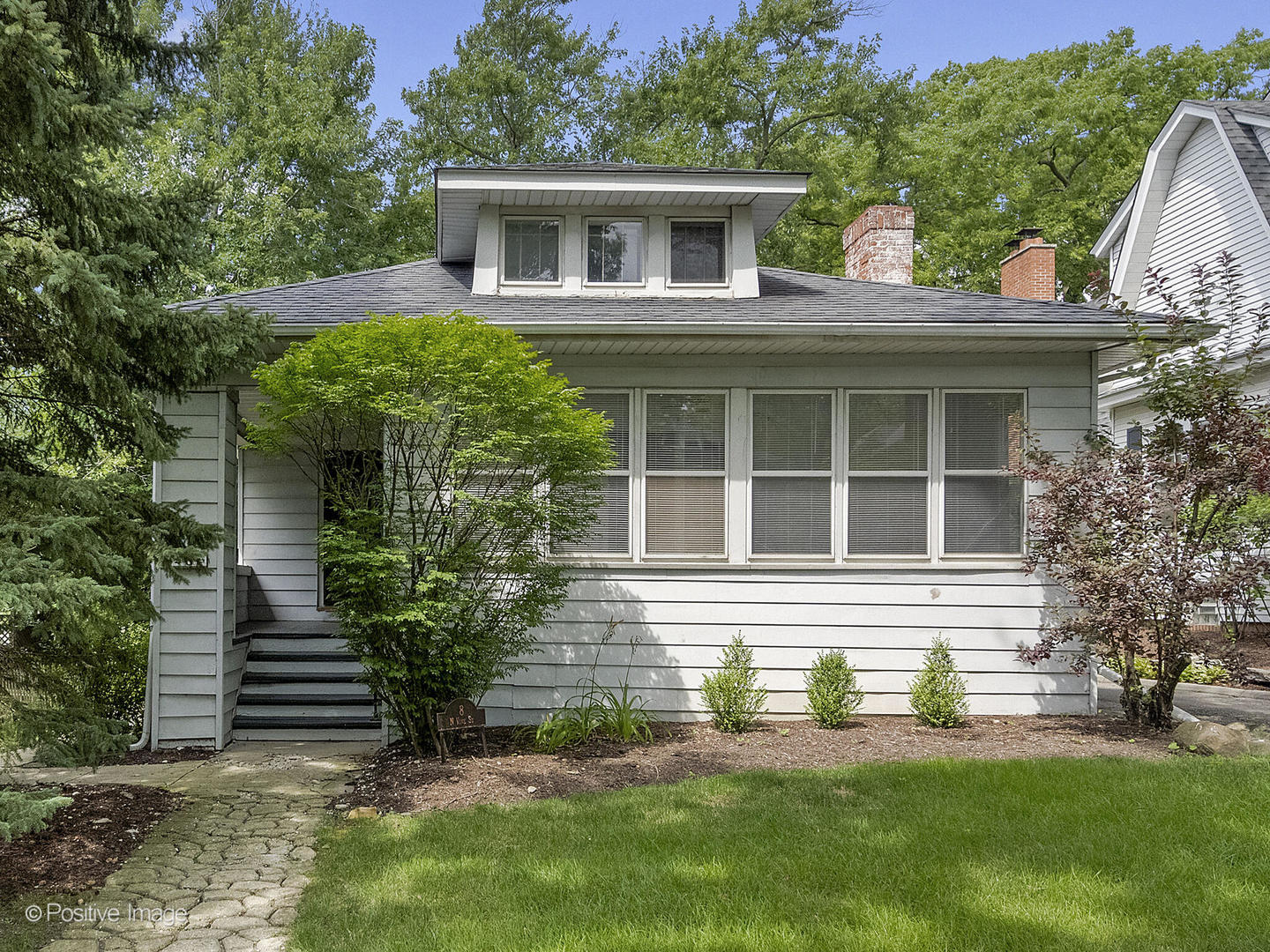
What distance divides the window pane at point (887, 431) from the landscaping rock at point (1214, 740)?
276 centimetres

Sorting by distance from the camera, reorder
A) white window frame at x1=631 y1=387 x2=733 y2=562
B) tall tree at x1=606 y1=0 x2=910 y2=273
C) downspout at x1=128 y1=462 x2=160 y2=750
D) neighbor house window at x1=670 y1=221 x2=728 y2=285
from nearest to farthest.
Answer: downspout at x1=128 y1=462 x2=160 y2=750 < white window frame at x1=631 y1=387 x2=733 y2=562 < neighbor house window at x1=670 y1=221 x2=728 y2=285 < tall tree at x1=606 y1=0 x2=910 y2=273

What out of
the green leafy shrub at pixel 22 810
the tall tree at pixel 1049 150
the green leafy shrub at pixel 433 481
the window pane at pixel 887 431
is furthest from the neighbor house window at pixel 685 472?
the tall tree at pixel 1049 150

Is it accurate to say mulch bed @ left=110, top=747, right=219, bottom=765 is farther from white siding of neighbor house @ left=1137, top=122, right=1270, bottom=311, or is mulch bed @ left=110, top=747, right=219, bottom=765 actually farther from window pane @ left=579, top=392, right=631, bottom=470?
white siding of neighbor house @ left=1137, top=122, right=1270, bottom=311

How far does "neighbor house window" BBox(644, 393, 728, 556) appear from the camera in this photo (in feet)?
25.1

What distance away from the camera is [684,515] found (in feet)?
25.2

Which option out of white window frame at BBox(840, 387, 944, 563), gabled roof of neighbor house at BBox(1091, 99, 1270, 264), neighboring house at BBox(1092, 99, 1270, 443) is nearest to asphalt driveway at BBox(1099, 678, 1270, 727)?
white window frame at BBox(840, 387, 944, 563)

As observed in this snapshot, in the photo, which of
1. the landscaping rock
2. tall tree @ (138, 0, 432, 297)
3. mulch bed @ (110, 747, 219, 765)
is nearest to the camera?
the landscaping rock

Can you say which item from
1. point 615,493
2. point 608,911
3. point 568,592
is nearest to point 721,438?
point 615,493

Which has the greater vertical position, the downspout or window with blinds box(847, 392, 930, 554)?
window with blinds box(847, 392, 930, 554)

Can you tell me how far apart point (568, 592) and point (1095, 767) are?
3975 mm

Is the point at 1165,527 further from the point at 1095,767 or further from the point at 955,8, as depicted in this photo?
the point at 955,8

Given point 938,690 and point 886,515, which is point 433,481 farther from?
point 938,690

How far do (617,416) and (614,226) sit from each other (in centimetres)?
235

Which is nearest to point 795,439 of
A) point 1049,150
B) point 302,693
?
point 302,693
